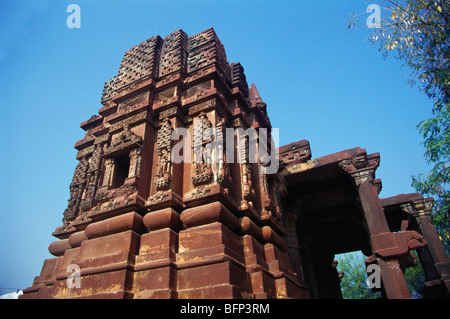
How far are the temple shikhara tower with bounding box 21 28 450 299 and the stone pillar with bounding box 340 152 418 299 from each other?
0.7 inches

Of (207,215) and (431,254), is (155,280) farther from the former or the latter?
(431,254)

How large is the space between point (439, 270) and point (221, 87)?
6.25 meters

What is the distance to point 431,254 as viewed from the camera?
22.4ft

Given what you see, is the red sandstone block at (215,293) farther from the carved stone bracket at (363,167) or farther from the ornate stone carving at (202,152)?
the carved stone bracket at (363,167)

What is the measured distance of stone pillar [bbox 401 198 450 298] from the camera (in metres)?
6.42

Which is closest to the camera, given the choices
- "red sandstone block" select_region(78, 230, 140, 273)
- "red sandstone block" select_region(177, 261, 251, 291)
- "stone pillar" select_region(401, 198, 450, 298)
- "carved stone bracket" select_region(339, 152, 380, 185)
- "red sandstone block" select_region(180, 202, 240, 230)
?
"red sandstone block" select_region(177, 261, 251, 291)

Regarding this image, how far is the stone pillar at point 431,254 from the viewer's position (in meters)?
6.42

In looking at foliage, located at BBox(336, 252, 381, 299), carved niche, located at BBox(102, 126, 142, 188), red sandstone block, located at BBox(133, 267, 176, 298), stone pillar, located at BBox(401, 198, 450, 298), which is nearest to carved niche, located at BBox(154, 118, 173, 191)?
carved niche, located at BBox(102, 126, 142, 188)

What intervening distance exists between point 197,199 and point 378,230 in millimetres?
3379

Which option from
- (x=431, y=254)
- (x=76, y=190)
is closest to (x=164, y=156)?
(x=76, y=190)

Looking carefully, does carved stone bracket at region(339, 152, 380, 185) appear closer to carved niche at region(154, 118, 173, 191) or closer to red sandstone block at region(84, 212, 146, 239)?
carved niche at region(154, 118, 173, 191)
